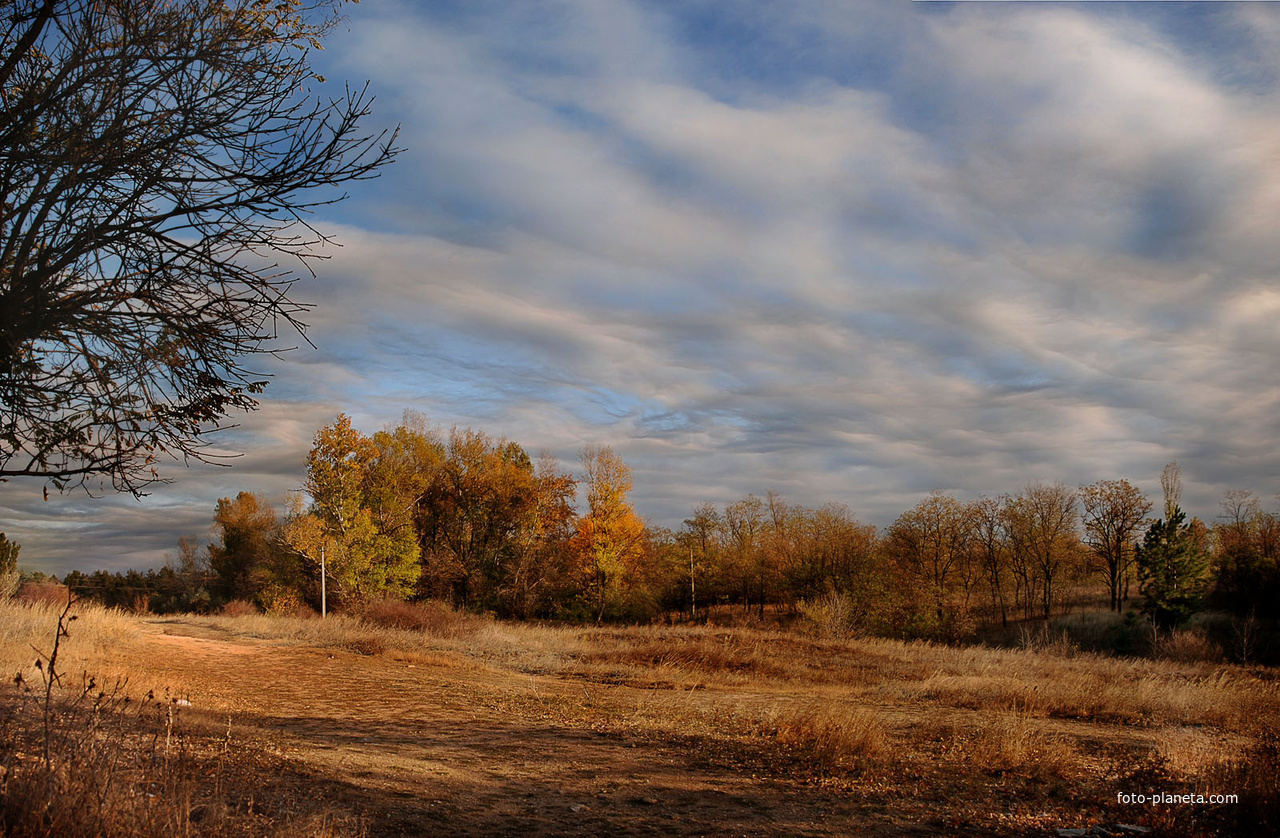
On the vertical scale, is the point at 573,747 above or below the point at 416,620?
above

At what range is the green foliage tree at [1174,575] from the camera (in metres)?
40.1

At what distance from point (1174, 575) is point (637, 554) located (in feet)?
112

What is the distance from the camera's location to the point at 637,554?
56875mm

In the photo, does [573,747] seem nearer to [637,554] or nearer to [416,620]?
[416,620]

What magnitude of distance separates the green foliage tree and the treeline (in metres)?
0.19

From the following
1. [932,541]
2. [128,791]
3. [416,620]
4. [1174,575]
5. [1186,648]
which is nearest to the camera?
[128,791]

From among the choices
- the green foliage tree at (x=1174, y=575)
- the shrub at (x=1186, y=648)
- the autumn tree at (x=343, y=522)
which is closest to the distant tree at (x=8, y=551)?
the autumn tree at (x=343, y=522)

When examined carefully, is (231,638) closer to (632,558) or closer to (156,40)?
(156,40)

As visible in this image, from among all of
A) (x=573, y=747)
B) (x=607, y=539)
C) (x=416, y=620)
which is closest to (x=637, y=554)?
(x=607, y=539)

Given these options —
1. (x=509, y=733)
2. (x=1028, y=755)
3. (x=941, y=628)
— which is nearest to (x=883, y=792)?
(x=1028, y=755)

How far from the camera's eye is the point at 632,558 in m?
56.9

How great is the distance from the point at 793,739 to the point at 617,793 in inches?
155

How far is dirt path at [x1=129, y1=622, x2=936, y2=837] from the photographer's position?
7254mm

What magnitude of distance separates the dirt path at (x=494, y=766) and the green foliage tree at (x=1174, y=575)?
125 ft
